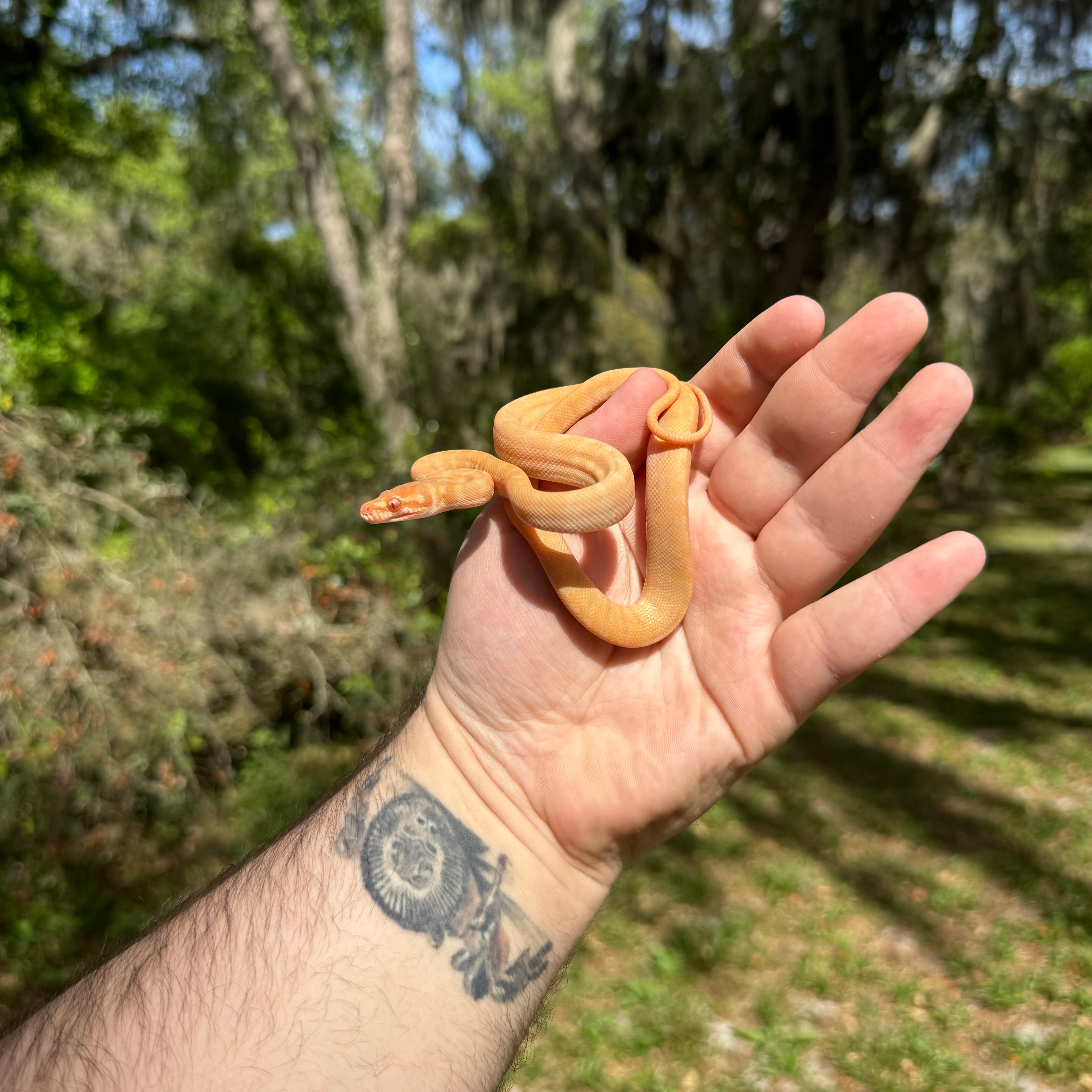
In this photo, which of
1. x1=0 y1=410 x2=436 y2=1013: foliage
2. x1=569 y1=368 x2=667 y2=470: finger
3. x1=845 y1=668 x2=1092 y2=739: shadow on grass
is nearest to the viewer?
x1=569 y1=368 x2=667 y2=470: finger

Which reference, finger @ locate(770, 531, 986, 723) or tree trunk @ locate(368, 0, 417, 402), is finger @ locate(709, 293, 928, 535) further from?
tree trunk @ locate(368, 0, 417, 402)

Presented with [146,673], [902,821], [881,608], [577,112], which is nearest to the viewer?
[881,608]

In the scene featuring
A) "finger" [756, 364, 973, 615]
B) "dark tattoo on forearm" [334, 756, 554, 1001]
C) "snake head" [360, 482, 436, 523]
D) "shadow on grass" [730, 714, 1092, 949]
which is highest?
"snake head" [360, 482, 436, 523]

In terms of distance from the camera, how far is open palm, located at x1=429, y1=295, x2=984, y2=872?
2.16 meters

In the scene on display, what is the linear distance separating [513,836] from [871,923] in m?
3.70

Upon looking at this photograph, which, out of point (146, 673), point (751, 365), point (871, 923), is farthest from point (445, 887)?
point (146, 673)

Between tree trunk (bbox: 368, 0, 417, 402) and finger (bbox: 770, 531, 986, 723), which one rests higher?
tree trunk (bbox: 368, 0, 417, 402)

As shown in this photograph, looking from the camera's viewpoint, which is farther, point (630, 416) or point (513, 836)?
point (630, 416)

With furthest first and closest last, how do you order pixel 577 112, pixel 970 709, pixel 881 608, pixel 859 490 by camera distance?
1. pixel 577 112
2. pixel 970 709
3. pixel 859 490
4. pixel 881 608

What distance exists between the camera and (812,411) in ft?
7.88

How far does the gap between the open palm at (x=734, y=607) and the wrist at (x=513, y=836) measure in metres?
0.03

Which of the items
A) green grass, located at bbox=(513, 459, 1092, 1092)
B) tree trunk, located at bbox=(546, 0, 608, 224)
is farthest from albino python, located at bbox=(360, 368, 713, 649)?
tree trunk, located at bbox=(546, 0, 608, 224)

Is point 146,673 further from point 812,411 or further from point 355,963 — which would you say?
point 812,411

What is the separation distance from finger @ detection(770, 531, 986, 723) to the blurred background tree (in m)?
4.76
